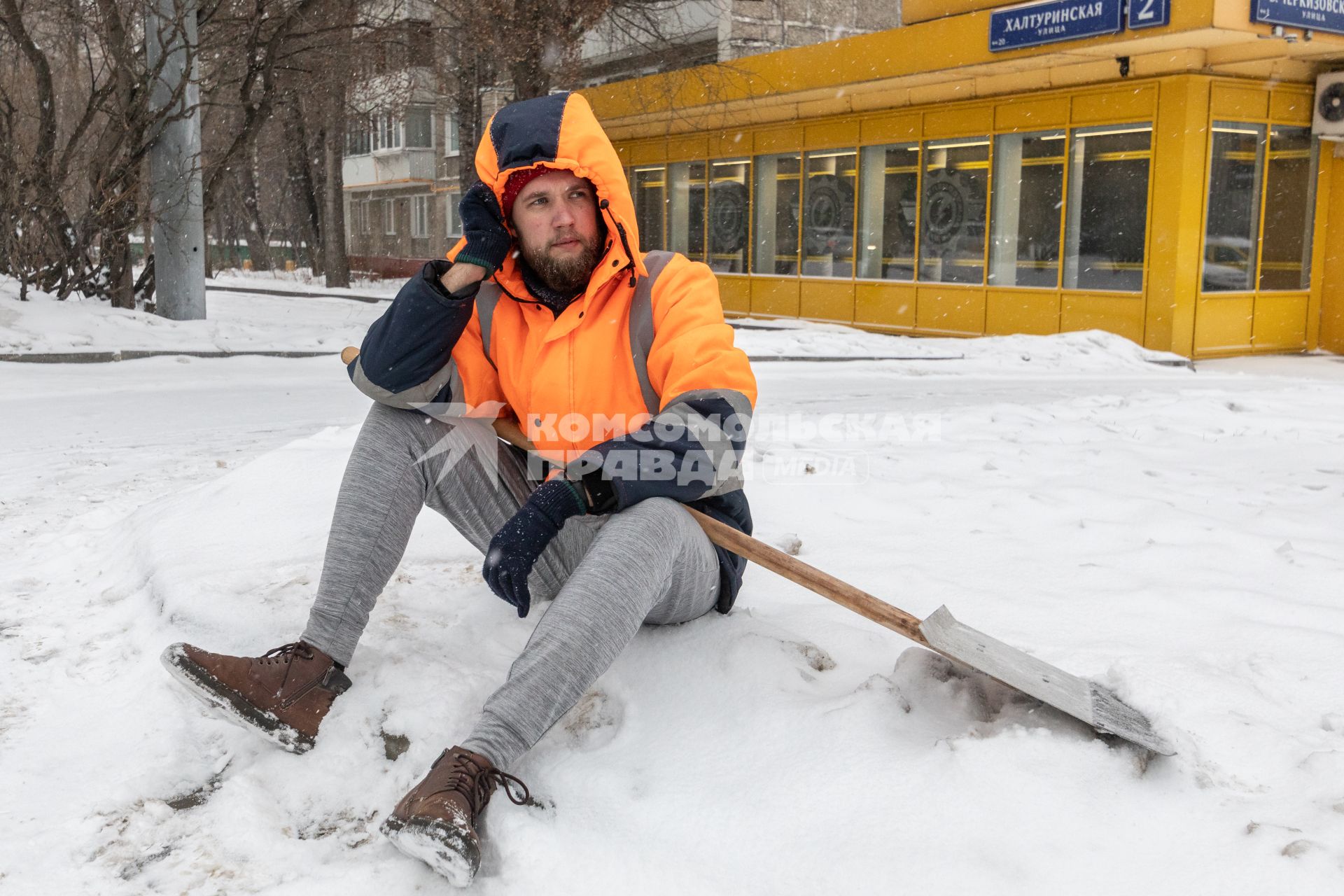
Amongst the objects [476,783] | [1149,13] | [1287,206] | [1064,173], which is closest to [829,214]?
[1064,173]

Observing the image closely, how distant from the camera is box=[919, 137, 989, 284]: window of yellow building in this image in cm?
1420

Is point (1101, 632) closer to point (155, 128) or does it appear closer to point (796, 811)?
point (796, 811)

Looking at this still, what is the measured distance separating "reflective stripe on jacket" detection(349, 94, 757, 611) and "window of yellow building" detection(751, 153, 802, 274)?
47.8 feet

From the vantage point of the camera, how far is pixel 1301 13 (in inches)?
420

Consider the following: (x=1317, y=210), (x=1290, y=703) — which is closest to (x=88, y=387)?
(x=1290, y=703)

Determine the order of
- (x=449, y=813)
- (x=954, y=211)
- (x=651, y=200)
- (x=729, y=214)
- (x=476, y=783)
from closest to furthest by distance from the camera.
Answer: (x=449, y=813) → (x=476, y=783) → (x=954, y=211) → (x=729, y=214) → (x=651, y=200)

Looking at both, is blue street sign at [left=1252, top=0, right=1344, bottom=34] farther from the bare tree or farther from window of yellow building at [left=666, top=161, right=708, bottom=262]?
the bare tree

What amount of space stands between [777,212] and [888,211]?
2374 mm

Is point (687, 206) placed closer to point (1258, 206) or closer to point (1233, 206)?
point (1233, 206)

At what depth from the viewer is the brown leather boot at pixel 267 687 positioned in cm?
234

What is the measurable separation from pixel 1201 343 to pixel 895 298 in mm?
4147

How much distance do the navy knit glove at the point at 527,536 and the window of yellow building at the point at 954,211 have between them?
12.7 metres

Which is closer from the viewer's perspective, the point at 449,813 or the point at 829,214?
the point at 449,813

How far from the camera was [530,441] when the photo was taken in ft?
9.11
